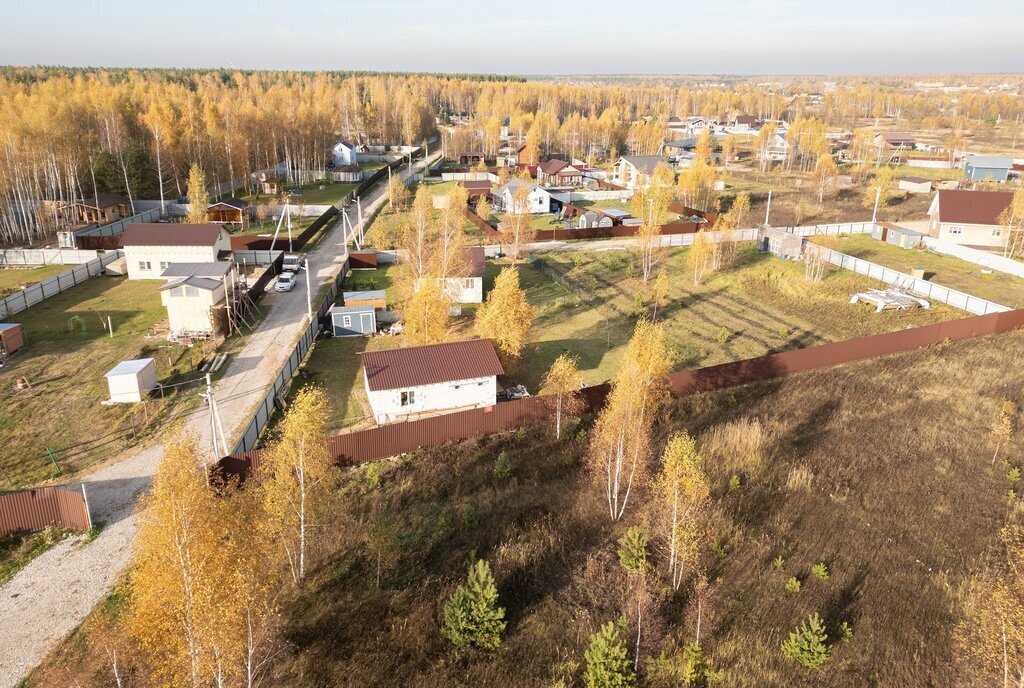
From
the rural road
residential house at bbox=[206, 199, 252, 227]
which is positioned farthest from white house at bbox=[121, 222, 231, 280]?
the rural road

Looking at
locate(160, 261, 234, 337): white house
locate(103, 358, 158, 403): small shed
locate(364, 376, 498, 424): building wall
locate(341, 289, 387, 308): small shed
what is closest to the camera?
locate(364, 376, 498, 424): building wall

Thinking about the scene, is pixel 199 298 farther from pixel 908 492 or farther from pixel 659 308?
pixel 908 492

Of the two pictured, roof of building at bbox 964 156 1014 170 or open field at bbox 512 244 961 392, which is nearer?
open field at bbox 512 244 961 392

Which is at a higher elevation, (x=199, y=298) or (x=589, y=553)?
(x=199, y=298)

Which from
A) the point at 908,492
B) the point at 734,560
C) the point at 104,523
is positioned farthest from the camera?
the point at 908,492

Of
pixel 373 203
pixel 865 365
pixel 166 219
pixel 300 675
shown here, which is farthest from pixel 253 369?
pixel 373 203

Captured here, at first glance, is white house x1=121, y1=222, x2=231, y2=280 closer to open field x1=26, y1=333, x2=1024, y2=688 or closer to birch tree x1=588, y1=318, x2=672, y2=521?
open field x1=26, y1=333, x2=1024, y2=688

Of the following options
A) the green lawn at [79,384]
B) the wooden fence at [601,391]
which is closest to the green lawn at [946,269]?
the wooden fence at [601,391]
